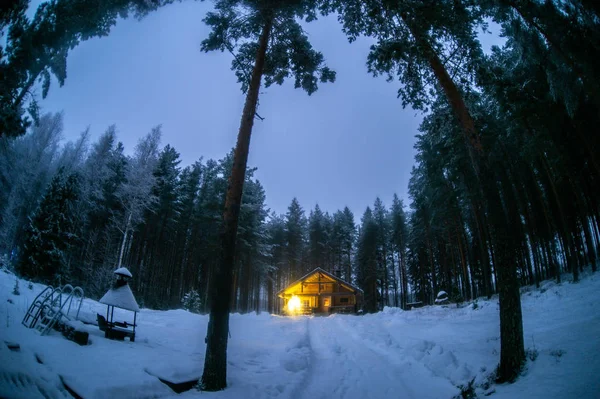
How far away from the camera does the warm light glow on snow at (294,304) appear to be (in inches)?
1266

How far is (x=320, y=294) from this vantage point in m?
33.5

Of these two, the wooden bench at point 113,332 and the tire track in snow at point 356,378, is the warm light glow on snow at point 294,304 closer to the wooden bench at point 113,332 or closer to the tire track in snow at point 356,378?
the tire track in snow at point 356,378

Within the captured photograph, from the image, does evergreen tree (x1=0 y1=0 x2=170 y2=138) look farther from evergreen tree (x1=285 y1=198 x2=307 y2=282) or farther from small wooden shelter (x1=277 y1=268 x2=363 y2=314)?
evergreen tree (x1=285 y1=198 x2=307 y2=282)

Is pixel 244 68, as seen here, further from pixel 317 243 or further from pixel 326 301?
pixel 317 243

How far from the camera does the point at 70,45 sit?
640 cm

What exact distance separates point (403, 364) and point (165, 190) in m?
30.4

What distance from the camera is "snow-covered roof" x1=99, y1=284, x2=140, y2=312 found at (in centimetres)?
794

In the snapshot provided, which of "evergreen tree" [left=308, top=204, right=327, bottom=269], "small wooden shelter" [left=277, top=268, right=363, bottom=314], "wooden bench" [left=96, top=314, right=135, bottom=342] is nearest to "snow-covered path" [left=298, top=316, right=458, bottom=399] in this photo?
"wooden bench" [left=96, top=314, right=135, bottom=342]

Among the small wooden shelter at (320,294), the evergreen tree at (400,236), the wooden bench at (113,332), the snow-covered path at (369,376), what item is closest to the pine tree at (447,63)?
the snow-covered path at (369,376)

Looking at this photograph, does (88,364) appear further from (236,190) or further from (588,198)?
(588,198)

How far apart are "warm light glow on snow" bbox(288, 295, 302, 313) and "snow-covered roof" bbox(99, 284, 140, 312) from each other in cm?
2647

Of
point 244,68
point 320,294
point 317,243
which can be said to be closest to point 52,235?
point 244,68

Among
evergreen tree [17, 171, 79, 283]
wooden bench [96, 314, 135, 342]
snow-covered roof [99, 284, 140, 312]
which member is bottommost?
wooden bench [96, 314, 135, 342]

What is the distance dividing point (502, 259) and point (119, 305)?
35.6 feet
